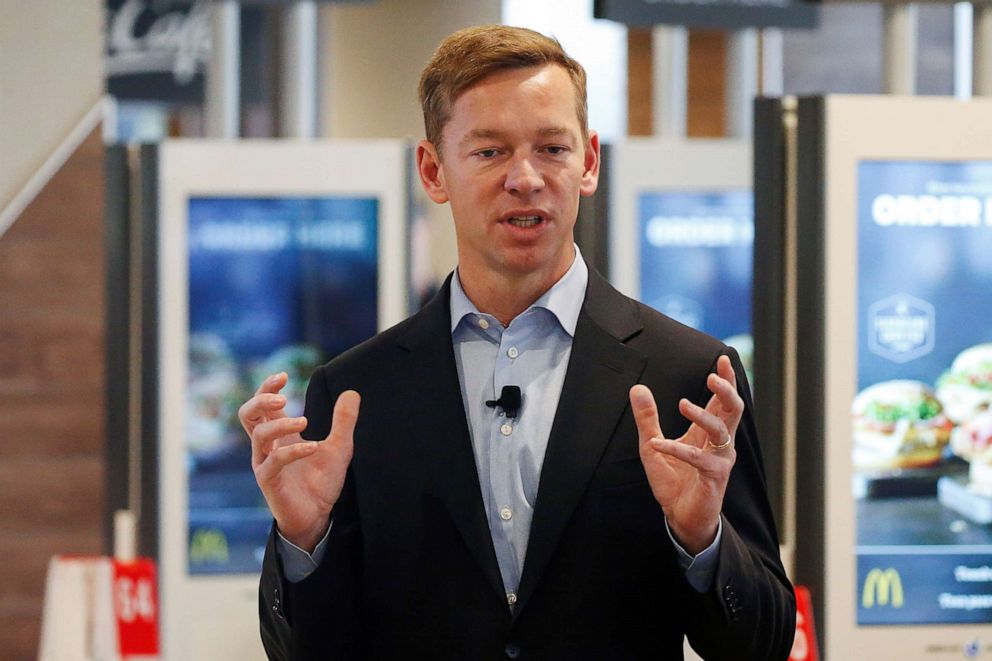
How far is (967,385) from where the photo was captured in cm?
303

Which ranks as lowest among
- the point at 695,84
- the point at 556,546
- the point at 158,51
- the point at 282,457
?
the point at 556,546

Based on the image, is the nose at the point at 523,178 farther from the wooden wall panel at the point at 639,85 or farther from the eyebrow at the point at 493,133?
the wooden wall panel at the point at 639,85

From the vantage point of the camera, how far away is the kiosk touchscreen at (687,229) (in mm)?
5047

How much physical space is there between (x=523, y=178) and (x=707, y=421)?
368 millimetres

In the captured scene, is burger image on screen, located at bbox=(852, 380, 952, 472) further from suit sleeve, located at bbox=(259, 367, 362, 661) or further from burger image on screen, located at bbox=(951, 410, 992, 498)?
suit sleeve, located at bbox=(259, 367, 362, 661)

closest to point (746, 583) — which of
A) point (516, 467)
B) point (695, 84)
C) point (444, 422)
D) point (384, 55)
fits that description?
point (516, 467)

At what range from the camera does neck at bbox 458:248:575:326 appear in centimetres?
178

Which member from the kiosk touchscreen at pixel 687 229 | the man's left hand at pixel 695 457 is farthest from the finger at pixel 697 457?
the kiosk touchscreen at pixel 687 229

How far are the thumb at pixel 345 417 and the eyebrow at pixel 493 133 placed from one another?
34 cm

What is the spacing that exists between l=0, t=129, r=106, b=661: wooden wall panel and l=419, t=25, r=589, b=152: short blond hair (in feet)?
15.5

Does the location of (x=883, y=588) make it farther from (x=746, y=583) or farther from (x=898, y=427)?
(x=746, y=583)

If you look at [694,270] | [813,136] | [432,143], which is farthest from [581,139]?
[694,270]

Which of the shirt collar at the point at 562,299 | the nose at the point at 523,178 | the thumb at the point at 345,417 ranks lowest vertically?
the thumb at the point at 345,417

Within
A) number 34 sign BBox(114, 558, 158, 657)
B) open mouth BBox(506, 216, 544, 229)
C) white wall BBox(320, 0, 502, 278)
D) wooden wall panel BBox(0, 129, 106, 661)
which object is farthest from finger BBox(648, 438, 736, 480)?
wooden wall panel BBox(0, 129, 106, 661)
